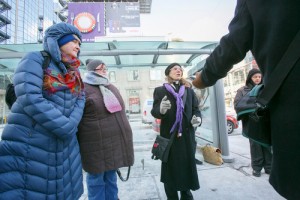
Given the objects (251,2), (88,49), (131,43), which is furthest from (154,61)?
(251,2)

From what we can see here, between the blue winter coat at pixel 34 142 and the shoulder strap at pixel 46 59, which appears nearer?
the blue winter coat at pixel 34 142

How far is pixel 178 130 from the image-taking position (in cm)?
243

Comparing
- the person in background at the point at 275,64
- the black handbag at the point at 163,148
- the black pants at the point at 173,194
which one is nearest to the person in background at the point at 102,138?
the black handbag at the point at 163,148

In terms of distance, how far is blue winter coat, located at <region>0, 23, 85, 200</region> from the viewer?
1.38 metres

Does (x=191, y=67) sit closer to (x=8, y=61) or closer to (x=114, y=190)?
(x=114, y=190)

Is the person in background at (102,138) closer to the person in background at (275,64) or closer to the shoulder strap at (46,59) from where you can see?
the shoulder strap at (46,59)

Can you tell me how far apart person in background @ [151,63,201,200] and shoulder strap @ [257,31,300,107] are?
1.60 metres

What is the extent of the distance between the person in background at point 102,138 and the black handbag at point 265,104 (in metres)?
1.56

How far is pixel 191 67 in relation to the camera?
5.62 metres

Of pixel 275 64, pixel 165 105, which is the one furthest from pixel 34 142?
pixel 275 64

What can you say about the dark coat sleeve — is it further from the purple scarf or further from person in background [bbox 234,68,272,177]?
person in background [bbox 234,68,272,177]

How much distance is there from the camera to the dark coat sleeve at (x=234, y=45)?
2.90 feet

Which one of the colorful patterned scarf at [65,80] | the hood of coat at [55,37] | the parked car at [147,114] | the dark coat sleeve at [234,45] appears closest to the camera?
the dark coat sleeve at [234,45]

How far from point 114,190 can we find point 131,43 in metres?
2.81
